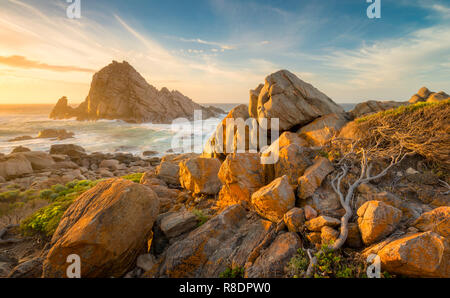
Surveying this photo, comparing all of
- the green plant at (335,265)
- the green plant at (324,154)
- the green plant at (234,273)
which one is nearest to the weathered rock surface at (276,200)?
the green plant at (335,265)

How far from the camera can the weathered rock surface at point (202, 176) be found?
8734 millimetres

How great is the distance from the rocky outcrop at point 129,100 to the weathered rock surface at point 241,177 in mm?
67863

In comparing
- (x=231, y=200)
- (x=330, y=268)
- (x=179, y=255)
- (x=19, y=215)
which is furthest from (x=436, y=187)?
(x=19, y=215)

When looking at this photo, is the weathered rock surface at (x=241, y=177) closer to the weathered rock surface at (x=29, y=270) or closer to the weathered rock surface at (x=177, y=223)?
the weathered rock surface at (x=177, y=223)

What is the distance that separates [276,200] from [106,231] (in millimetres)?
4487

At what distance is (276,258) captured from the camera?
439 centimetres

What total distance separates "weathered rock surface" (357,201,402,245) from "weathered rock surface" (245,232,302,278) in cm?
144

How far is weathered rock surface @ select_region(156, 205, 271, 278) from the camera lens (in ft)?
16.1

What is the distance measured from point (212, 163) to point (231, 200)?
244 cm

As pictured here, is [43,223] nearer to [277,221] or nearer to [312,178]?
[277,221]

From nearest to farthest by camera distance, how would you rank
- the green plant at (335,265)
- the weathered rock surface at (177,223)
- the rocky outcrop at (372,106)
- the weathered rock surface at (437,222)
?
the green plant at (335,265)
the weathered rock surface at (437,222)
the weathered rock surface at (177,223)
the rocky outcrop at (372,106)

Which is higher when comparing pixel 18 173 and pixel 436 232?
pixel 436 232
